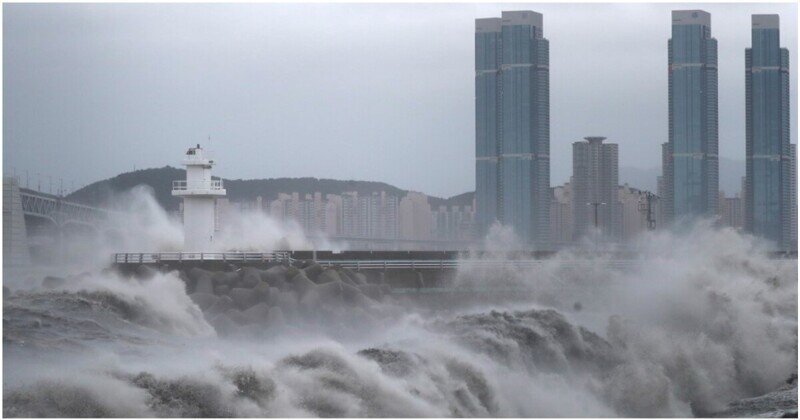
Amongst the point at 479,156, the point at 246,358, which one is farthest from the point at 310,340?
the point at 479,156

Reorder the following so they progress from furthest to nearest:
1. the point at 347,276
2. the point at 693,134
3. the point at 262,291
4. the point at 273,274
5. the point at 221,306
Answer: the point at 693,134
the point at 347,276
the point at 273,274
the point at 262,291
the point at 221,306

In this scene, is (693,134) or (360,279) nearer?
(360,279)

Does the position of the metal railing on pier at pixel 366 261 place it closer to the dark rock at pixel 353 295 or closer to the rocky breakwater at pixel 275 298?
the rocky breakwater at pixel 275 298

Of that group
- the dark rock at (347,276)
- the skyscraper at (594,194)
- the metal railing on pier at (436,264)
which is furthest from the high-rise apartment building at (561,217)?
the dark rock at (347,276)

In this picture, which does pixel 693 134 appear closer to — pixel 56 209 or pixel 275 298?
pixel 275 298

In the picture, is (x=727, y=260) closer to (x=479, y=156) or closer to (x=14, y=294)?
(x=479, y=156)

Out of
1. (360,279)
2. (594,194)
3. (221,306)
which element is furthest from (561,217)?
(221,306)
